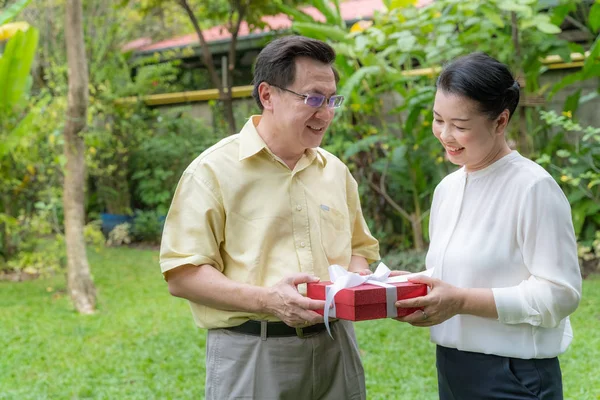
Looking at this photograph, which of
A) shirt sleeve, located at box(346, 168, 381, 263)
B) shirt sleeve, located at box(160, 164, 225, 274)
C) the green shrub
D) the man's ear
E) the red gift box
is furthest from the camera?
the green shrub

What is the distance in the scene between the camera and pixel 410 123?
7.18 metres

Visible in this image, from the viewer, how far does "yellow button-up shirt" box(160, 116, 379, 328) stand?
2156mm

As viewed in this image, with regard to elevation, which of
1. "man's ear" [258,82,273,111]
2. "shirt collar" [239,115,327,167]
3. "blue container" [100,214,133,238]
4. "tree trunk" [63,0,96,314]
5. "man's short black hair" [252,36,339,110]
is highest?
"man's short black hair" [252,36,339,110]

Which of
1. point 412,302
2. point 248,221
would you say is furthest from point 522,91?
point 412,302

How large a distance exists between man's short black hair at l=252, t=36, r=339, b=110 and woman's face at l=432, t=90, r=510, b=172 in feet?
1.25

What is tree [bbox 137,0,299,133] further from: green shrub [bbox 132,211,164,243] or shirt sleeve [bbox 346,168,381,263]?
shirt sleeve [bbox 346,168,381,263]

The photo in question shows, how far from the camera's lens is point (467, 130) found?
6.61 feet

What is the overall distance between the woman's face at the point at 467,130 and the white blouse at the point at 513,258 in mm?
54

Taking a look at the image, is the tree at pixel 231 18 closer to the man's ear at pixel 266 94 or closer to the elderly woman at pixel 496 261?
the man's ear at pixel 266 94

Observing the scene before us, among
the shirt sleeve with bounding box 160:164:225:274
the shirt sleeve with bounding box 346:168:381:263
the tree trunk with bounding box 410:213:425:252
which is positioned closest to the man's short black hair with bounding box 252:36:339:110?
the shirt sleeve with bounding box 160:164:225:274

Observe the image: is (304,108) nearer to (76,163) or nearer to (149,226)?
(76,163)

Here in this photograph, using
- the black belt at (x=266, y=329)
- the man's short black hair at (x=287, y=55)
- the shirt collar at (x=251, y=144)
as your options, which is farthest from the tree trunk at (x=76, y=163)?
the black belt at (x=266, y=329)

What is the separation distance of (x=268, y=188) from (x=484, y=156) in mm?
652

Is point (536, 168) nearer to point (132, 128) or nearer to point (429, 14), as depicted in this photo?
point (429, 14)
